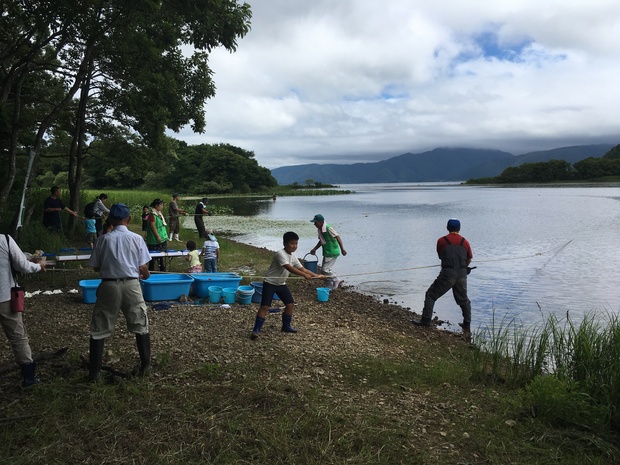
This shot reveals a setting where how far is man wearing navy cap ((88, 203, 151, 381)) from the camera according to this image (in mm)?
5016

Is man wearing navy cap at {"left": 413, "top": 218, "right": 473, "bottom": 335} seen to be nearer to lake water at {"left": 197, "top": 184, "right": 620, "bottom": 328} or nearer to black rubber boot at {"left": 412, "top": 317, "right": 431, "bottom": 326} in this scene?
black rubber boot at {"left": 412, "top": 317, "right": 431, "bottom": 326}

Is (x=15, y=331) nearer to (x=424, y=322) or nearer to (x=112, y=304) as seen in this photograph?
(x=112, y=304)

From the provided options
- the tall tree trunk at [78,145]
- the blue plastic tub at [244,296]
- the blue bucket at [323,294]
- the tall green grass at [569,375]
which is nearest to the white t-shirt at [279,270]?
the blue plastic tub at [244,296]

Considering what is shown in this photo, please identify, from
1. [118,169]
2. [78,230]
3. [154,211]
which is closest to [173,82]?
[154,211]

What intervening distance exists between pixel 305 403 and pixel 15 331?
10.4ft

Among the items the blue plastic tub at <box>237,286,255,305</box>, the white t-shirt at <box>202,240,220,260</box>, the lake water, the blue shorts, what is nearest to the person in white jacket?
the blue shorts

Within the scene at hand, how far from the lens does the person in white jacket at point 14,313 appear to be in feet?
15.3

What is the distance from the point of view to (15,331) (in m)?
4.80

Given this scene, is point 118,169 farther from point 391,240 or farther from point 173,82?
point 173,82

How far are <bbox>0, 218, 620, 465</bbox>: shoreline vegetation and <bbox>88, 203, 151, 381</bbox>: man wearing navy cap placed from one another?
459 millimetres

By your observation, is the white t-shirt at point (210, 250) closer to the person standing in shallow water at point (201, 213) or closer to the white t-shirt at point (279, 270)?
the white t-shirt at point (279, 270)

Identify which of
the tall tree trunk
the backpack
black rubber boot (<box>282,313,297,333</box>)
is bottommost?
black rubber boot (<box>282,313,297,333</box>)

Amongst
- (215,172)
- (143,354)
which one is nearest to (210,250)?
(143,354)

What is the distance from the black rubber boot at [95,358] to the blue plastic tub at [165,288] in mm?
4081
